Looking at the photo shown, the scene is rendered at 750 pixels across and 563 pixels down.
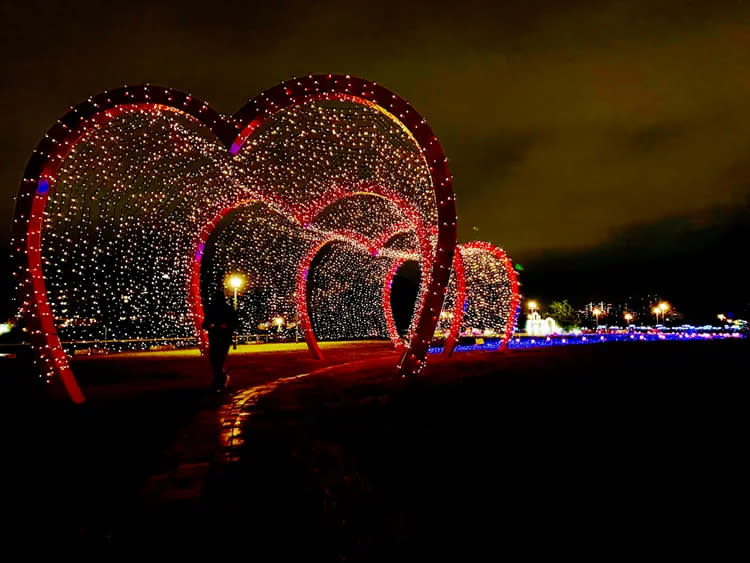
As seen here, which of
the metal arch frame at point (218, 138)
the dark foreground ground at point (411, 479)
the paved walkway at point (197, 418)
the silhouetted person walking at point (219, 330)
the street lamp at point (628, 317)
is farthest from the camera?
the street lamp at point (628, 317)

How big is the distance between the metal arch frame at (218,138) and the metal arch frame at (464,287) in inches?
225

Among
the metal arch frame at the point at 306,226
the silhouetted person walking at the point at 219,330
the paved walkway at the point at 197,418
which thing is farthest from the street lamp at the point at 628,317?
the silhouetted person walking at the point at 219,330

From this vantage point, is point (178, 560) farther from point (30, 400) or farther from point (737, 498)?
point (30, 400)

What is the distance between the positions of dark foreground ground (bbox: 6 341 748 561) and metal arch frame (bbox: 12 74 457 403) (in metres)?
1.36

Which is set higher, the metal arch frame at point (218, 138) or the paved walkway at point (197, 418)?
the metal arch frame at point (218, 138)

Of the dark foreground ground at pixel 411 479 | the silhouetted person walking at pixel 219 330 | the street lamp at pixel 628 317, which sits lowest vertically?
the dark foreground ground at pixel 411 479

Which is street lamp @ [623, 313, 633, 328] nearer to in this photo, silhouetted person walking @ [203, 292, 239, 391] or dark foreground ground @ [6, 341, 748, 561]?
dark foreground ground @ [6, 341, 748, 561]

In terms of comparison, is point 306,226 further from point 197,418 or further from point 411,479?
point 411,479

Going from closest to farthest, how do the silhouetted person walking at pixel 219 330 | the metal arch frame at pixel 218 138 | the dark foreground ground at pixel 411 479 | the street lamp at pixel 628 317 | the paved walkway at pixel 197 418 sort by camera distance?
the dark foreground ground at pixel 411 479 → the paved walkway at pixel 197 418 → the metal arch frame at pixel 218 138 → the silhouetted person walking at pixel 219 330 → the street lamp at pixel 628 317

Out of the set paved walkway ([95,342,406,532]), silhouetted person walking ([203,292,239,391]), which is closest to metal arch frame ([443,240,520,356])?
paved walkway ([95,342,406,532])

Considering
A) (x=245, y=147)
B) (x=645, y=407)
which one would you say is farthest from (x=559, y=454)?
(x=245, y=147)

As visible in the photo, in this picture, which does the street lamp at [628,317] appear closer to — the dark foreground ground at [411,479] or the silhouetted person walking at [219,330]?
the dark foreground ground at [411,479]

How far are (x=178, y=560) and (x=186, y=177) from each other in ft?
26.6

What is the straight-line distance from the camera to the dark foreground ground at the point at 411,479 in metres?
2.38
